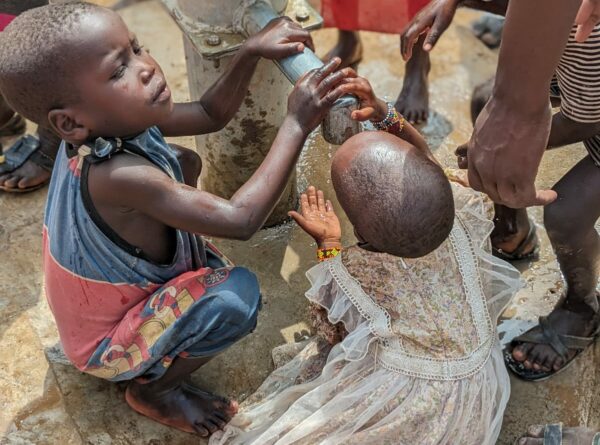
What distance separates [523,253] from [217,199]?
4.36 ft

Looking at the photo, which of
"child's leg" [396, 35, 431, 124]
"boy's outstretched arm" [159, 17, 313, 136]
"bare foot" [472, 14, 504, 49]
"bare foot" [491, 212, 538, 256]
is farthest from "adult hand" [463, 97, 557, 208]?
"bare foot" [472, 14, 504, 49]

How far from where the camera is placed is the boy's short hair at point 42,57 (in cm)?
177

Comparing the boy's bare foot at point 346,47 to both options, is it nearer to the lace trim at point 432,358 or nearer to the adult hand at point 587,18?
the lace trim at point 432,358

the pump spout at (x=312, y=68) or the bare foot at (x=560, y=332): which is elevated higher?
the pump spout at (x=312, y=68)

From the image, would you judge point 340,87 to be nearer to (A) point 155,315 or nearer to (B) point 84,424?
(A) point 155,315

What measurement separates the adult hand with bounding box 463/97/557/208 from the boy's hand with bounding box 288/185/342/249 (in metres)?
0.56

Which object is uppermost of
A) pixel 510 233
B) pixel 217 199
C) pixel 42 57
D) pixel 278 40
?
pixel 42 57

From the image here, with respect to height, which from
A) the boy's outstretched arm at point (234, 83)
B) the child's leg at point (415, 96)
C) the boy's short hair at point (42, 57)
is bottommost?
the child's leg at point (415, 96)

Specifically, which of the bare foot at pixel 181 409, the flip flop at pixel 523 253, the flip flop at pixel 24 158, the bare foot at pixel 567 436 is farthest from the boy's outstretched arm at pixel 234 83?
the bare foot at pixel 567 436

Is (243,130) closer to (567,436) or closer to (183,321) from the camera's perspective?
(183,321)

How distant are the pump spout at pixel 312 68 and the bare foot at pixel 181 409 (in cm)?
86

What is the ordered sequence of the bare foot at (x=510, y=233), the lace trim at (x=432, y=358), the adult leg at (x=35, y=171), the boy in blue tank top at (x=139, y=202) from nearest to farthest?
the boy in blue tank top at (x=139, y=202) < the lace trim at (x=432, y=358) < the bare foot at (x=510, y=233) < the adult leg at (x=35, y=171)

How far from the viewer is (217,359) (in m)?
2.47

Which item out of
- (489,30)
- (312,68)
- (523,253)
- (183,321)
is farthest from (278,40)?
(489,30)
